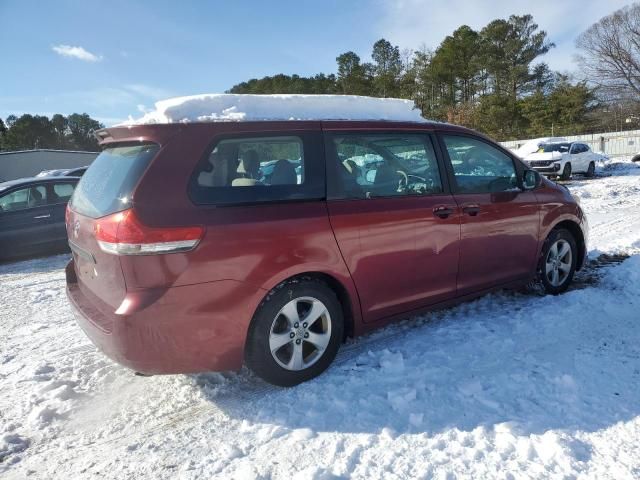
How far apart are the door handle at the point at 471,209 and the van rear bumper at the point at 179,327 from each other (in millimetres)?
1903

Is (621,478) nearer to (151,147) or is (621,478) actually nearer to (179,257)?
(179,257)

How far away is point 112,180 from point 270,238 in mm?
1027

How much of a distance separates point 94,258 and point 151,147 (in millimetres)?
752

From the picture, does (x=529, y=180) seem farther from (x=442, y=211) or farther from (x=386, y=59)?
(x=386, y=59)

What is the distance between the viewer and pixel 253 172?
9.75 ft

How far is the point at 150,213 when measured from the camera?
2553 mm

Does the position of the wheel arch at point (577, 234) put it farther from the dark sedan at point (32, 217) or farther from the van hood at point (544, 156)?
the van hood at point (544, 156)

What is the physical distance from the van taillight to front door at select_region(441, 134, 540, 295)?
221cm

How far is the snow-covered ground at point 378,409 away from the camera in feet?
7.67

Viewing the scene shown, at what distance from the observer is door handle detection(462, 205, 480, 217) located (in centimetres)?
379

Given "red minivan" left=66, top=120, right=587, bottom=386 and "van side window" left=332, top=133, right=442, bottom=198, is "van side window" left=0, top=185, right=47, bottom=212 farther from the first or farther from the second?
"van side window" left=332, top=133, right=442, bottom=198

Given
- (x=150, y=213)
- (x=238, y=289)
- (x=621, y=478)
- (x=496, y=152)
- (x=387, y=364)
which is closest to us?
(x=621, y=478)

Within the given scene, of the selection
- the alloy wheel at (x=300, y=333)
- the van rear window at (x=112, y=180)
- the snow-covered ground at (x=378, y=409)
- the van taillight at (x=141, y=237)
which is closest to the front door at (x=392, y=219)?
the alloy wheel at (x=300, y=333)

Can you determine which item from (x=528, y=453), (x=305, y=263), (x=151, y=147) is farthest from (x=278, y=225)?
(x=528, y=453)
